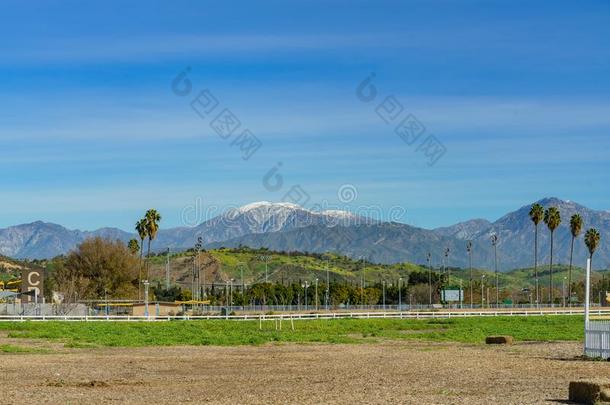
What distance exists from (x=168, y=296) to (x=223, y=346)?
13337cm

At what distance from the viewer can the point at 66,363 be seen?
139ft

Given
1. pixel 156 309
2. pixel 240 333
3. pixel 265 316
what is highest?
pixel 240 333

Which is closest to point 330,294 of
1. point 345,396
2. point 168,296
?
point 168,296

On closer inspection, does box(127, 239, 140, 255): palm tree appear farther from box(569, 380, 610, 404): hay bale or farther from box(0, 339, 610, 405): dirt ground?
box(569, 380, 610, 404): hay bale

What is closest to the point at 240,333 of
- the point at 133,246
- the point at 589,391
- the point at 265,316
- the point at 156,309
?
the point at 265,316

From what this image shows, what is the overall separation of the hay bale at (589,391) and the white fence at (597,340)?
55.1ft

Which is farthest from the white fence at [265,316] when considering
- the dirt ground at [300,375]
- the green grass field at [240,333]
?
the dirt ground at [300,375]

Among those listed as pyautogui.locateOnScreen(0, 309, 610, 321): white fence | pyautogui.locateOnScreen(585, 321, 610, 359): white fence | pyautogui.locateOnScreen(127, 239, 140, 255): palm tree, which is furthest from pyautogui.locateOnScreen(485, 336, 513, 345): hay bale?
pyautogui.locateOnScreen(127, 239, 140, 255): palm tree

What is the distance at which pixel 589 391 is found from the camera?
84.6ft

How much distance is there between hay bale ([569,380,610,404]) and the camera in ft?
83.0

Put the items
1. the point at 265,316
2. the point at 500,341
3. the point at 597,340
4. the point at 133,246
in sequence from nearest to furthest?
the point at 597,340 → the point at 500,341 → the point at 265,316 → the point at 133,246

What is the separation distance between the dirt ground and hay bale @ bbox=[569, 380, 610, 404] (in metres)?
0.54

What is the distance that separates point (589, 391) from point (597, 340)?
18302 mm

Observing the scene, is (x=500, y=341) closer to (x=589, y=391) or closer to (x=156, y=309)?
(x=589, y=391)
